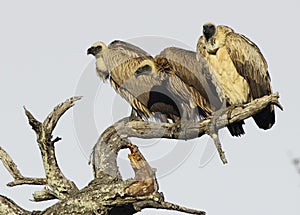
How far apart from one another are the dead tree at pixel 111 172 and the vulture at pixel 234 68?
0.93 meters

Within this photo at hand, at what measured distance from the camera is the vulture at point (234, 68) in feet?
39.5

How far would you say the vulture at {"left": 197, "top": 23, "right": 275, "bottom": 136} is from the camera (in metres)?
12.1

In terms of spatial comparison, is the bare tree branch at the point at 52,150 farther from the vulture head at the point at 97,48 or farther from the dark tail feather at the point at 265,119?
the vulture head at the point at 97,48

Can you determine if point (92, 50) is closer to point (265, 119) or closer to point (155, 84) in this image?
point (155, 84)

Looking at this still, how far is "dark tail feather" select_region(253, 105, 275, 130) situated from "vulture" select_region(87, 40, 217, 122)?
0.74 meters

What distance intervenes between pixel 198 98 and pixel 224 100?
0.45 meters

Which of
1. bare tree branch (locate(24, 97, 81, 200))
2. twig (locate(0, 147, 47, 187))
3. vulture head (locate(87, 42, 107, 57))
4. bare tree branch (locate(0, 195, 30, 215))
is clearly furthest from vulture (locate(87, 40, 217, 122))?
bare tree branch (locate(0, 195, 30, 215))

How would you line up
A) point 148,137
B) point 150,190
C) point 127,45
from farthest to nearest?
point 127,45 → point 148,137 → point 150,190

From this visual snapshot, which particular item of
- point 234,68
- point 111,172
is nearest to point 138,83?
point 234,68

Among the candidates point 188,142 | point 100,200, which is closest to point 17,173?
point 100,200

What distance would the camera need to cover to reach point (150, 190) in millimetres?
9133

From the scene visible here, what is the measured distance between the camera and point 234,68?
12.2 metres

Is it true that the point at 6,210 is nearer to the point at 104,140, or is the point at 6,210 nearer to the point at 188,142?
the point at 104,140

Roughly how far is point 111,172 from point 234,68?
3.01 m
